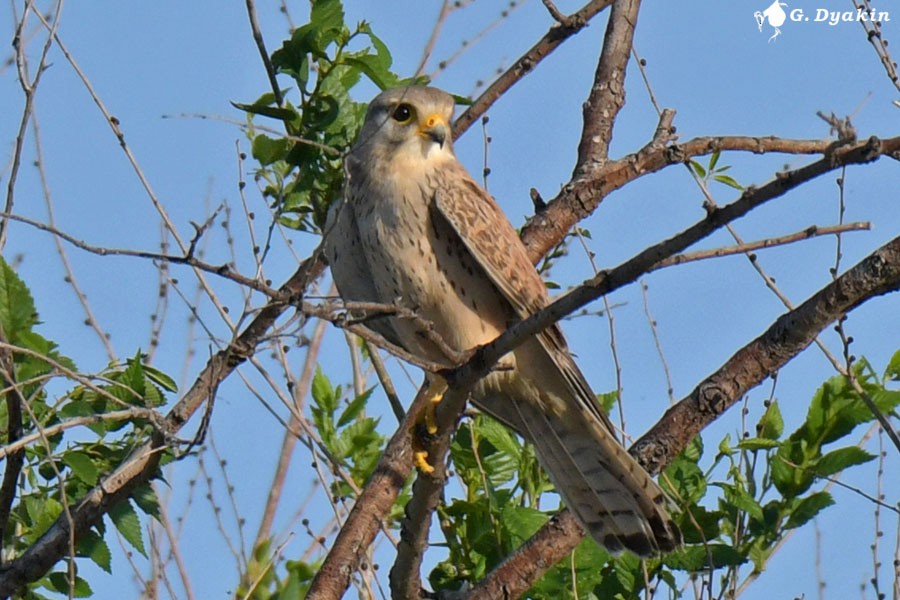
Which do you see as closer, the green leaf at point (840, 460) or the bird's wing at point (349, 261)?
the green leaf at point (840, 460)

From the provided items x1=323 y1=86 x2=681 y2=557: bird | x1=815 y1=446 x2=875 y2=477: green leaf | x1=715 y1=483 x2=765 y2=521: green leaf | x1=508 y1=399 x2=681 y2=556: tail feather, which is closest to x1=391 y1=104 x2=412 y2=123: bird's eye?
x1=323 y1=86 x2=681 y2=557: bird

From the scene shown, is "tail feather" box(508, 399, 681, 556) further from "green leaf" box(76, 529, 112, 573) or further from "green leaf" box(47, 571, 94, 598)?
"green leaf" box(47, 571, 94, 598)

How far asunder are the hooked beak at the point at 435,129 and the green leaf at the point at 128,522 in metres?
1.31

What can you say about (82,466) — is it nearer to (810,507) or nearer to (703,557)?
(703,557)

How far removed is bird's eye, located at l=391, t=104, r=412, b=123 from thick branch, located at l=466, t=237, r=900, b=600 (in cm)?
114

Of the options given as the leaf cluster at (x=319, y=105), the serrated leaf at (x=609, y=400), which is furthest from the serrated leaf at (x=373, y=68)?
the serrated leaf at (x=609, y=400)

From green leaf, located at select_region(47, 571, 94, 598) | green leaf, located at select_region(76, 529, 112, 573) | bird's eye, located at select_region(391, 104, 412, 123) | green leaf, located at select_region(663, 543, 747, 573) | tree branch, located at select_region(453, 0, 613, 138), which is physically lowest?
green leaf, located at select_region(47, 571, 94, 598)

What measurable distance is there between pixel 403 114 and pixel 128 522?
1397mm

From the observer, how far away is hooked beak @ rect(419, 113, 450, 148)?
406 cm

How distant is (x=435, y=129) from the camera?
160 inches

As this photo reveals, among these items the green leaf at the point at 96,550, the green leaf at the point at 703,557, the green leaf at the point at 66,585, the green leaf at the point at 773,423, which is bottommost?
the green leaf at the point at 66,585

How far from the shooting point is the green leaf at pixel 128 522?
3.67 metres

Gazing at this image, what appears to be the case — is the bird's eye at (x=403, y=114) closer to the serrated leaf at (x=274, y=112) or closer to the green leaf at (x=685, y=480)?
the serrated leaf at (x=274, y=112)

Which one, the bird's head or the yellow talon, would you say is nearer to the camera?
the yellow talon
